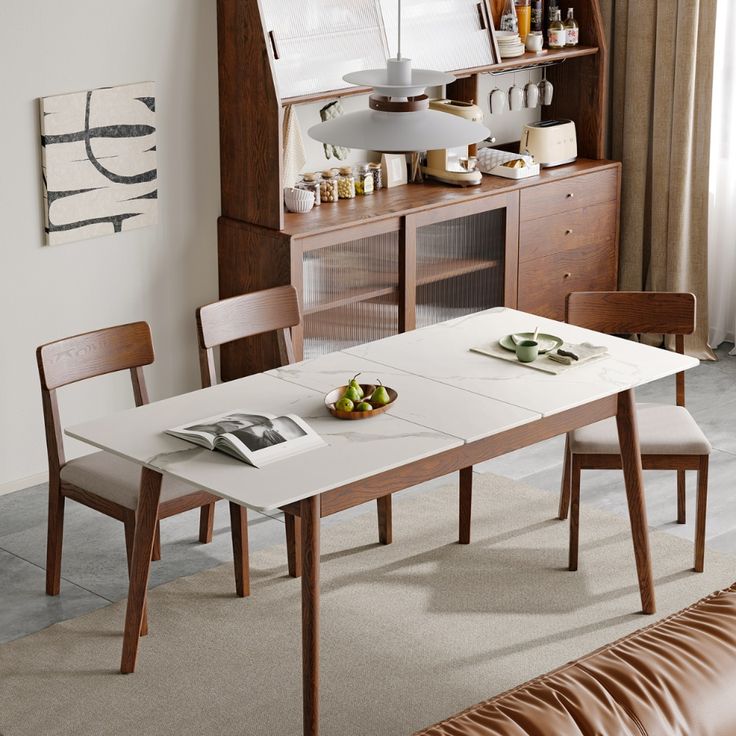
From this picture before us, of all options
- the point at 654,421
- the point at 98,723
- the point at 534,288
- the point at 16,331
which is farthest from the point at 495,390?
the point at 534,288

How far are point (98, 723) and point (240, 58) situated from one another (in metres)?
2.48

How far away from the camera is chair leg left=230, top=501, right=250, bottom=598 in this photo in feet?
11.9

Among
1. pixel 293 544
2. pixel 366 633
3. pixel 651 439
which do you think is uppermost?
pixel 651 439

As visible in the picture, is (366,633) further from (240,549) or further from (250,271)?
(250,271)

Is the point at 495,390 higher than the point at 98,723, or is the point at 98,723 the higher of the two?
the point at 495,390

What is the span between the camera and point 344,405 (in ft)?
10.6

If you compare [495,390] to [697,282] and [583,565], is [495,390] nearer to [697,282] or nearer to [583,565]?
[583,565]

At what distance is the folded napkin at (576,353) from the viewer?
3.63 metres

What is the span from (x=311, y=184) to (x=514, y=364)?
166cm

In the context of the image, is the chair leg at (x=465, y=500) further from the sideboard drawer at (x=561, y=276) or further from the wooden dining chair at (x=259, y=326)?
the sideboard drawer at (x=561, y=276)

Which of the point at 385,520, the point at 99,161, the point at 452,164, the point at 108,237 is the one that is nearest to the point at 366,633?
the point at 385,520

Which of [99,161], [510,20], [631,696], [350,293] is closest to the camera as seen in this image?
[631,696]

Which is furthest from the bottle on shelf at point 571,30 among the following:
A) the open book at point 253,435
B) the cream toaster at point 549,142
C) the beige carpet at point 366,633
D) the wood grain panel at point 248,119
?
the open book at point 253,435

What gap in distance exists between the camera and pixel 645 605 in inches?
144
